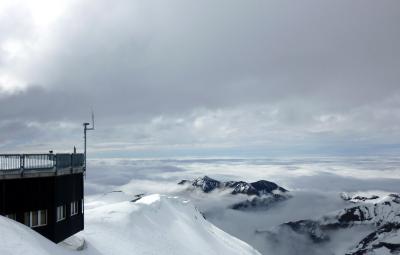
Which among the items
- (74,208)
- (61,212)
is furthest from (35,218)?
(74,208)

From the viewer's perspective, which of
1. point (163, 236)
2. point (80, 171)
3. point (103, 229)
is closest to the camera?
point (80, 171)

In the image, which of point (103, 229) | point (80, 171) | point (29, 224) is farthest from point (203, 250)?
point (29, 224)

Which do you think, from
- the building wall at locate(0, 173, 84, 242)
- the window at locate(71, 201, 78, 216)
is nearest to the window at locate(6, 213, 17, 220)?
the building wall at locate(0, 173, 84, 242)

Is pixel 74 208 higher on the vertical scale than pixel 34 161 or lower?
lower

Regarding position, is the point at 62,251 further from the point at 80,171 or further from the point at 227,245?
the point at 227,245

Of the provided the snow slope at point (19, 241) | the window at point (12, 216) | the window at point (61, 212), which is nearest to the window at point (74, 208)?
the window at point (61, 212)

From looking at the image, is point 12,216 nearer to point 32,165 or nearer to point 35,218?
point 35,218

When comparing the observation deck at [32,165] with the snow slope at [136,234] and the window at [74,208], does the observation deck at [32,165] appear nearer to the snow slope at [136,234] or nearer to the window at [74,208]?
the snow slope at [136,234]
